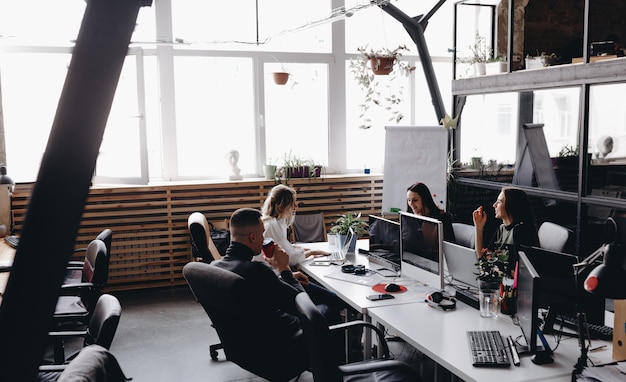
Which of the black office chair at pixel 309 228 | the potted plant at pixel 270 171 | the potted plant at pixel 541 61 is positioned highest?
the potted plant at pixel 541 61

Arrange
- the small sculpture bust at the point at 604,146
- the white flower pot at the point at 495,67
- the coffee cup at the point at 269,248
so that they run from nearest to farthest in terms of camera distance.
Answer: the coffee cup at the point at 269,248, the small sculpture bust at the point at 604,146, the white flower pot at the point at 495,67

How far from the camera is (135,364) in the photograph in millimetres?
5062

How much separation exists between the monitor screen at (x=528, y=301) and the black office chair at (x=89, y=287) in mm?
3082

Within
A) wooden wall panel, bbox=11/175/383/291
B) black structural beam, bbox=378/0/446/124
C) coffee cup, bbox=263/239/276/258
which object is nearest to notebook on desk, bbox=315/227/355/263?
coffee cup, bbox=263/239/276/258

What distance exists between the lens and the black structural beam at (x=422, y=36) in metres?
7.81

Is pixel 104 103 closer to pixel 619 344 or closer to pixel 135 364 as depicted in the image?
pixel 619 344

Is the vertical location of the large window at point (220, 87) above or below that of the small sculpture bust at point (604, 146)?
above

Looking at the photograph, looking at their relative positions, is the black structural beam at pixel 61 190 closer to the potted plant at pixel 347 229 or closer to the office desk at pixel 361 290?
the office desk at pixel 361 290

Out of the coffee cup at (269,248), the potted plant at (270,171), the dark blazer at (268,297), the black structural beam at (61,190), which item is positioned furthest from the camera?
the potted plant at (270,171)

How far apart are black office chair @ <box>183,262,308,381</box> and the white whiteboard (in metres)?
4.34

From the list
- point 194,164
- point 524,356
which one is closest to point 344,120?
point 194,164

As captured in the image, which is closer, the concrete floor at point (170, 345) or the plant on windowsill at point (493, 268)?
the plant on windowsill at point (493, 268)

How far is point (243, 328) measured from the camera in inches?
135

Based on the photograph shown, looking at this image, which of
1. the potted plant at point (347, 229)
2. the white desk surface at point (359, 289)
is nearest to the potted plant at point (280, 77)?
the potted plant at point (347, 229)
